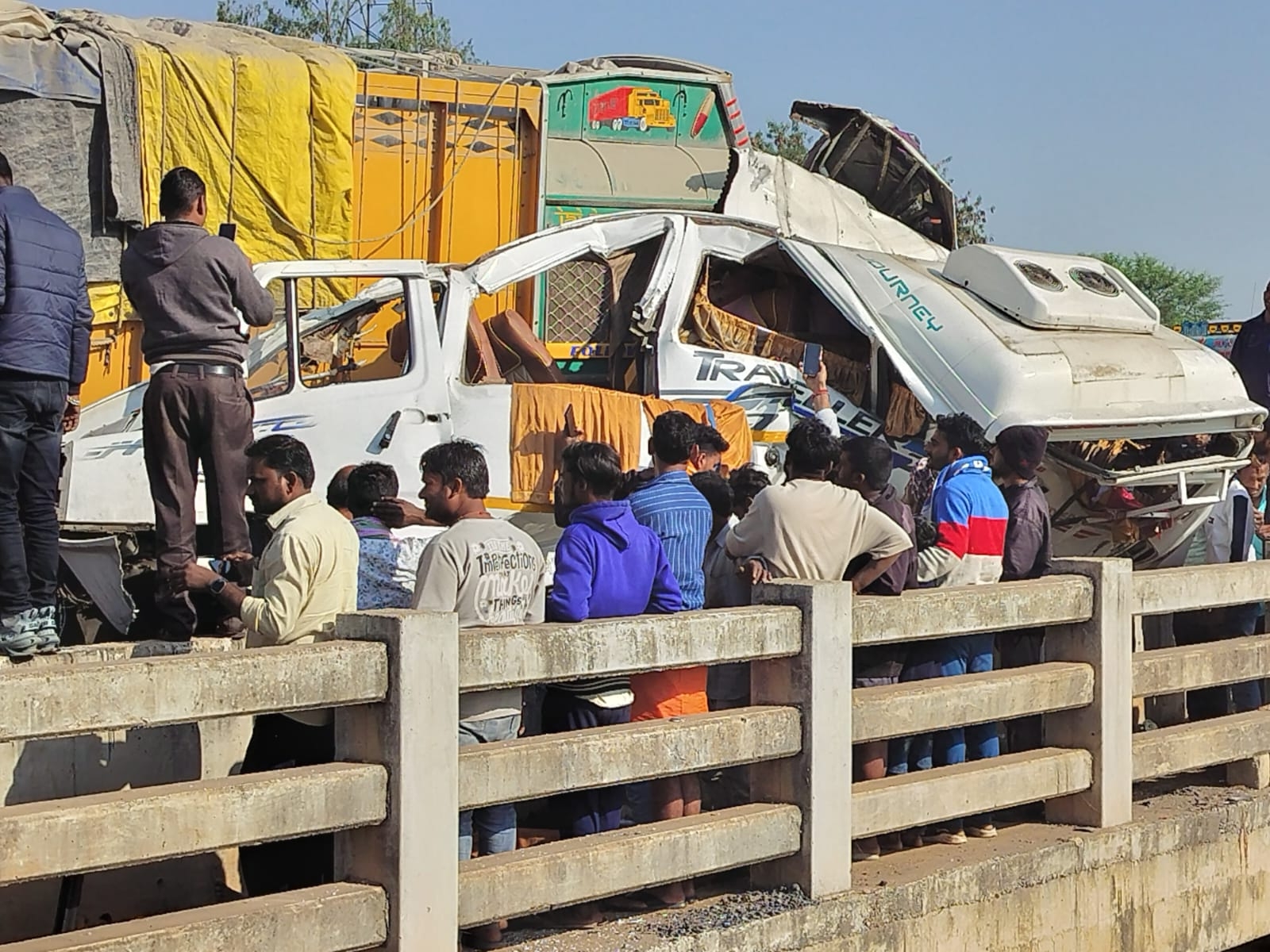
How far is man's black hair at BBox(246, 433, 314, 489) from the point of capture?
4.81 m

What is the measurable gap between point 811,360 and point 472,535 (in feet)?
14.9

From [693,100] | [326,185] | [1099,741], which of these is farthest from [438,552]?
[693,100]

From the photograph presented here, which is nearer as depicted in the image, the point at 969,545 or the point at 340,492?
the point at 340,492

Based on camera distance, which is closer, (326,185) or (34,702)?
(34,702)

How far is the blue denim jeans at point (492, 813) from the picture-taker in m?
4.41

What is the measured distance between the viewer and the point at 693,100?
1245cm

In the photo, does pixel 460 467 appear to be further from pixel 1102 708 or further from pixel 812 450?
pixel 1102 708

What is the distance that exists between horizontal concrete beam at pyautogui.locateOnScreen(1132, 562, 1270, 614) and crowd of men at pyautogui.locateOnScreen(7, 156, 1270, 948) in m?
0.40

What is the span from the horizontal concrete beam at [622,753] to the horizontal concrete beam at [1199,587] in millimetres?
2147

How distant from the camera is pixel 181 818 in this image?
11.5ft

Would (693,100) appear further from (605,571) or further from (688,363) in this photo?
(605,571)

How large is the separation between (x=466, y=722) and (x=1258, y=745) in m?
3.98

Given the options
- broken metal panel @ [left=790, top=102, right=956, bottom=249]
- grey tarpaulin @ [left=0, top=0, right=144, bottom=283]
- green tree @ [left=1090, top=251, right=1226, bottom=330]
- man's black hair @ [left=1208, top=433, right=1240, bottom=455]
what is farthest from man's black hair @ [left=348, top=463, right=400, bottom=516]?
green tree @ [left=1090, top=251, right=1226, bottom=330]

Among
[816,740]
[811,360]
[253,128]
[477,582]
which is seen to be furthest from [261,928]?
[253,128]
